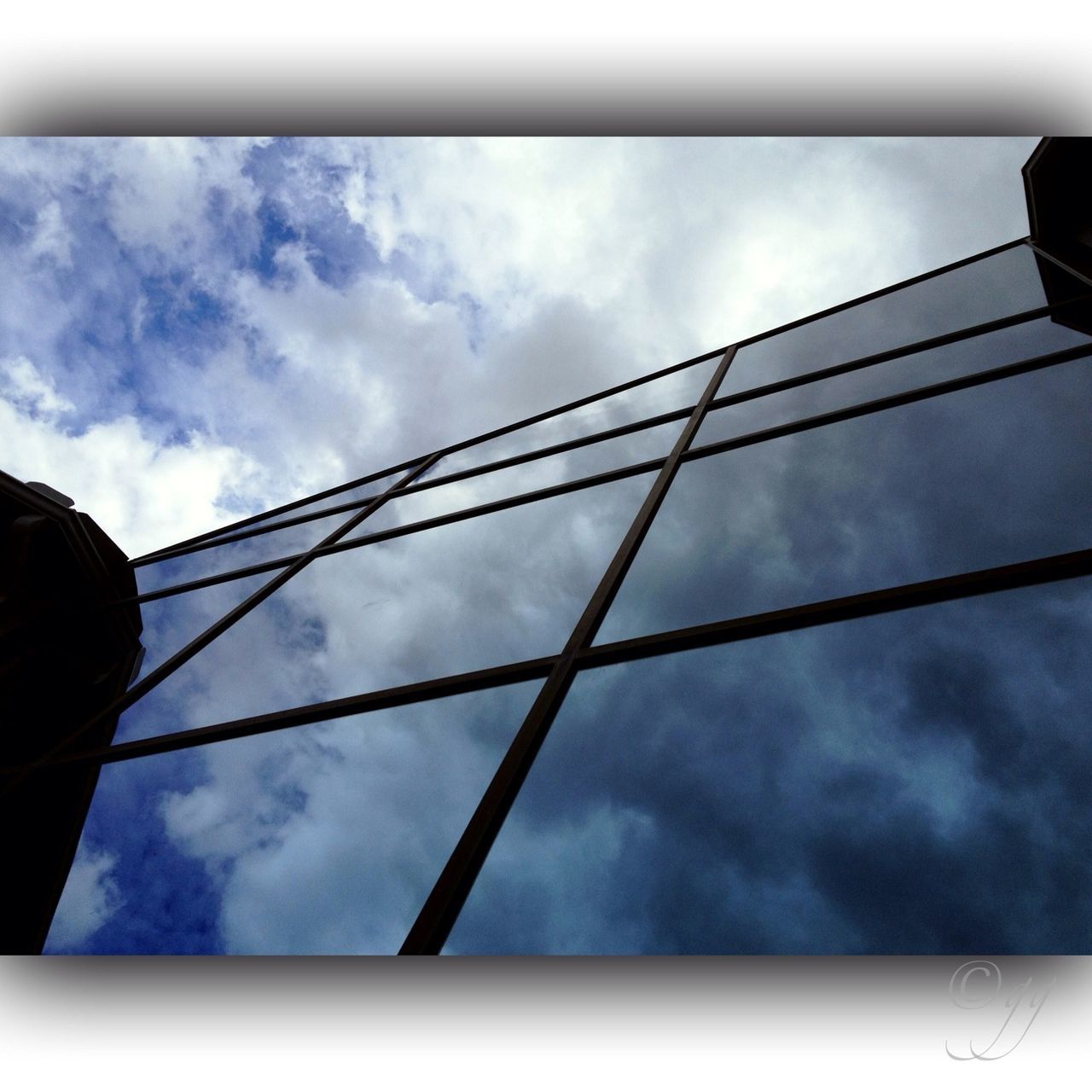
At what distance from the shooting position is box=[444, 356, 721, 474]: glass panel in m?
7.99

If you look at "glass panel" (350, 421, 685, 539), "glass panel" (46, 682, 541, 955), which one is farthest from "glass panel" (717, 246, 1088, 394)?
"glass panel" (46, 682, 541, 955)

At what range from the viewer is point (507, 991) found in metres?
2.89

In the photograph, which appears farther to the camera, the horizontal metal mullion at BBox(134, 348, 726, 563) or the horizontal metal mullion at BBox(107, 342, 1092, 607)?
the horizontal metal mullion at BBox(134, 348, 726, 563)

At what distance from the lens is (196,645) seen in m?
6.14

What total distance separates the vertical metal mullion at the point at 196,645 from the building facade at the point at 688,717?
0.03 metres

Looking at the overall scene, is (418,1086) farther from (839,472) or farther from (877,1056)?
(839,472)

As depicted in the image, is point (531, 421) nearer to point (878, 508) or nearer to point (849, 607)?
point (878, 508)

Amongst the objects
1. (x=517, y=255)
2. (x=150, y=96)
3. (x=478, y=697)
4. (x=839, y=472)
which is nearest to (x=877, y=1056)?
(x=478, y=697)

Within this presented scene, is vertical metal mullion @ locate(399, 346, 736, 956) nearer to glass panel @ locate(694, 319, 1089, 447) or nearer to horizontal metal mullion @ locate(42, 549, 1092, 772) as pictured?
horizontal metal mullion @ locate(42, 549, 1092, 772)

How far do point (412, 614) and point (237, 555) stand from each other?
12.3 feet

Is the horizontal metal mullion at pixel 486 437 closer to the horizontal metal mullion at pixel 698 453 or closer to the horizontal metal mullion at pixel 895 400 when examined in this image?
the horizontal metal mullion at pixel 698 453

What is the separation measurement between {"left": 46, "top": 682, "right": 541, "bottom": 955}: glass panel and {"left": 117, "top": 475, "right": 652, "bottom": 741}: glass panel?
40cm

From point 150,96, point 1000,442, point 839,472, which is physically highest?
point 150,96

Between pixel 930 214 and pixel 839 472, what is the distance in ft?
12.1
